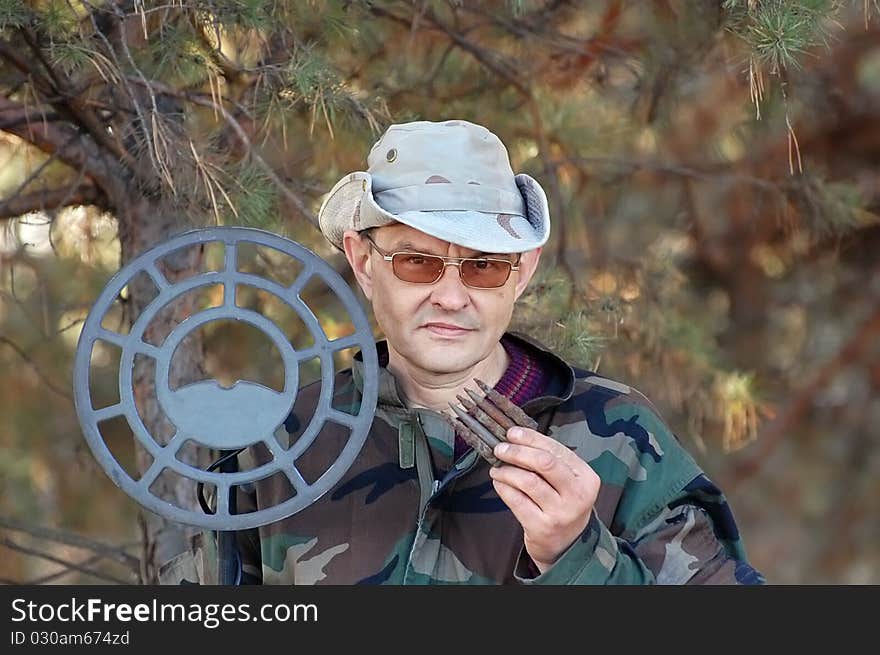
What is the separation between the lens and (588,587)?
1751 mm

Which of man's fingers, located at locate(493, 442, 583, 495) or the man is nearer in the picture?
man's fingers, located at locate(493, 442, 583, 495)

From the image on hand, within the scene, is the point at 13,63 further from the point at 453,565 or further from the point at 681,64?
the point at 681,64

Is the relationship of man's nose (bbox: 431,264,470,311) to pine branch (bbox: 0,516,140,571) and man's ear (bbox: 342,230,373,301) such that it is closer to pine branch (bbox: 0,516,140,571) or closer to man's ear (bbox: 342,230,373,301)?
man's ear (bbox: 342,230,373,301)

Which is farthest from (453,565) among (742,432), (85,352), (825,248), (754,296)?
(754,296)

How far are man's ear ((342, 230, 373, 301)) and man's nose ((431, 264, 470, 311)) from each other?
156mm

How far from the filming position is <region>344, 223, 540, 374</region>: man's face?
1948 mm

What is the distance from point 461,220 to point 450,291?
0.34ft

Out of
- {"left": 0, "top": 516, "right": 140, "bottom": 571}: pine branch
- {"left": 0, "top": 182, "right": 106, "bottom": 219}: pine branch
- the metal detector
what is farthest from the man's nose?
{"left": 0, "top": 516, "right": 140, "bottom": 571}: pine branch

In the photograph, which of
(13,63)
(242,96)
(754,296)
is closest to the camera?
(13,63)

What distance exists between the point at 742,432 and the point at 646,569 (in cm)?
180

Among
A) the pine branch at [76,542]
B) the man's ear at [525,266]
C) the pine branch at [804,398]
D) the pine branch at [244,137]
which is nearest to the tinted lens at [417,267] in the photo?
the man's ear at [525,266]

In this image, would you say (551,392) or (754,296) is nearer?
(551,392)

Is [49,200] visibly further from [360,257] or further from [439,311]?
[439,311]

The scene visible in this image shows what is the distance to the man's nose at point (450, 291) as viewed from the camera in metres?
1.93
